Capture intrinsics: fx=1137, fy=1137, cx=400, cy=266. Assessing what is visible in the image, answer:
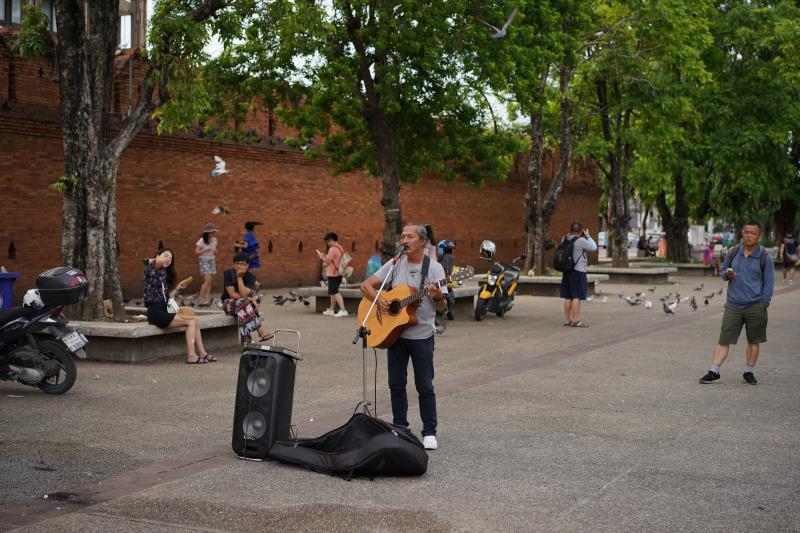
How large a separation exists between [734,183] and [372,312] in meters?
37.6

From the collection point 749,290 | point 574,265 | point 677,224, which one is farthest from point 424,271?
point 677,224

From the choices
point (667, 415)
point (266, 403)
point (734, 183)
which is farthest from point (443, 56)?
point (734, 183)

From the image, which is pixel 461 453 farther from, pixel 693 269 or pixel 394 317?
pixel 693 269

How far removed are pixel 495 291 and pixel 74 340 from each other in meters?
10.9

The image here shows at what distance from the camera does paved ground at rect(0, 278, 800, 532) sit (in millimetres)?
6449

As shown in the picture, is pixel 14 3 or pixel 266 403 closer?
pixel 266 403

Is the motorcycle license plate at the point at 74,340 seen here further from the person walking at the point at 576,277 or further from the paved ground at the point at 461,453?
the person walking at the point at 576,277

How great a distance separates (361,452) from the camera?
7293mm

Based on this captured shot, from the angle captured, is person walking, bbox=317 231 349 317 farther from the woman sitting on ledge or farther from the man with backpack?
the woman sitting on ledge

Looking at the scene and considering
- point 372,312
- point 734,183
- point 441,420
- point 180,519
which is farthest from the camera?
point 734,183

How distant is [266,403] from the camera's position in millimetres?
7773

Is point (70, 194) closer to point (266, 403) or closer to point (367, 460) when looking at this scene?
point (266, 403)

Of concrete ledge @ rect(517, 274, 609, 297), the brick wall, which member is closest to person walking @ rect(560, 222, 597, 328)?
concrete ledge @ rect(517, 274, 609, 297)

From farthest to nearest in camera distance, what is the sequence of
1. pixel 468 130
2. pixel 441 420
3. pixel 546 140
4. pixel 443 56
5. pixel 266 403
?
pixel 546 140 → pixel 468 130 → pixel 443 56 → pixel 441 420 → pixel 266 403
